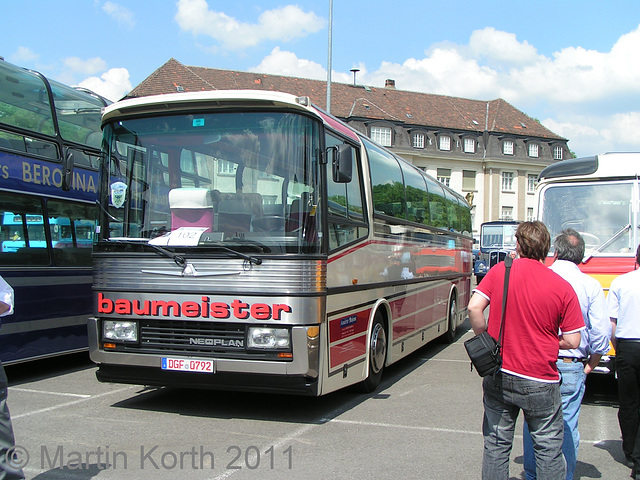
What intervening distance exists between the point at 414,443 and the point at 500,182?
201 ft

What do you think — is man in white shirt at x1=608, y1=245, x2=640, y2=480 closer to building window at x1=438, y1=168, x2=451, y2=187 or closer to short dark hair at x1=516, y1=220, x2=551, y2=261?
short dark hair at x1=516, y1=220, x2=551, y2=261

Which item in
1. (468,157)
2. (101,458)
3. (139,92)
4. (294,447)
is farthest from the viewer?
(468,157)

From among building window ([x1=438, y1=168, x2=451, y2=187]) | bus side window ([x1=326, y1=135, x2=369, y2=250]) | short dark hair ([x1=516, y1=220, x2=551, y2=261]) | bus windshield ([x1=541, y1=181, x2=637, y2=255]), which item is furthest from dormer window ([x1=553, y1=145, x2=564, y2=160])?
short dark hair ([x1=516, y1=220, x2=551, y2=261])

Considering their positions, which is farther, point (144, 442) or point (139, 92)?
point (139, 92)

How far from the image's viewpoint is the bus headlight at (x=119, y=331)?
22.0 feet

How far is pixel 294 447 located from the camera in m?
5.79

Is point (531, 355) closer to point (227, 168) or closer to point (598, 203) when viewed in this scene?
point (227, 168)

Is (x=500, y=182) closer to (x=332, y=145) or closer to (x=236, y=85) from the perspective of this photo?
(x=236, y=85)

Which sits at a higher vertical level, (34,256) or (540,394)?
(34,256)

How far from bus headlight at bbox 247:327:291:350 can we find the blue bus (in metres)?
3.76

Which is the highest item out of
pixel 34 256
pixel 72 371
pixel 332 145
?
pixel 332 145

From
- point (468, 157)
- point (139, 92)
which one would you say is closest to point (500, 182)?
point (468, 157)

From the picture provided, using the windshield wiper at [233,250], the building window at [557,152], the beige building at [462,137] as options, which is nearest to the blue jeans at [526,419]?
the windshield wiper at [233,250]

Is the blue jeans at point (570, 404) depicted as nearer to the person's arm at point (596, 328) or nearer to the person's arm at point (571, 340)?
the person's arm at point (596, 328)
